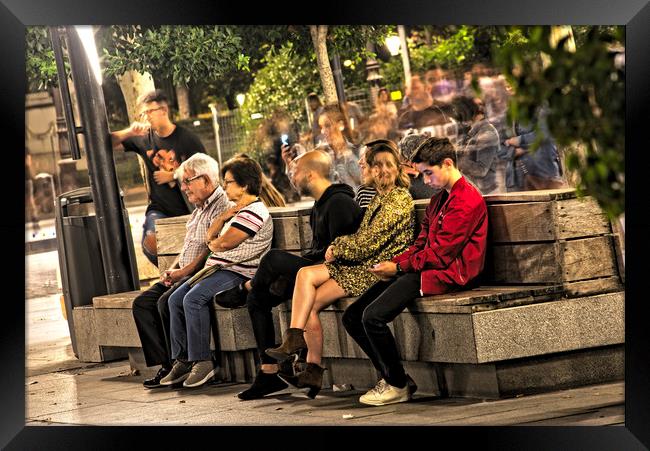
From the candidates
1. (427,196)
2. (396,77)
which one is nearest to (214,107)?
(396,77)

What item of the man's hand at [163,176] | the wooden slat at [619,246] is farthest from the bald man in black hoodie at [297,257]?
the man's hand at [163,176]

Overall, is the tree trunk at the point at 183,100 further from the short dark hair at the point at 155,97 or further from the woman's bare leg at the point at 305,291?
the woman's bare leg at the point at 305,291

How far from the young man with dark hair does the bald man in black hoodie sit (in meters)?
2.61

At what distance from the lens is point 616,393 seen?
644cm

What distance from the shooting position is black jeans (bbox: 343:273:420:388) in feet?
21.6

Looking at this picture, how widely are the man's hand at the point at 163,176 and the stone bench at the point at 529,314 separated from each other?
11.5 ft

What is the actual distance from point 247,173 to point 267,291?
774 mm

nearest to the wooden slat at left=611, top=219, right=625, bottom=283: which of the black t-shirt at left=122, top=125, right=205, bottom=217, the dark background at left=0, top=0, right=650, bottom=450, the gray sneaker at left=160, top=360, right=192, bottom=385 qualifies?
the dark background at left=0, top=0, right=650, bottom=450

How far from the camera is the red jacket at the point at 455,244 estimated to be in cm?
656
